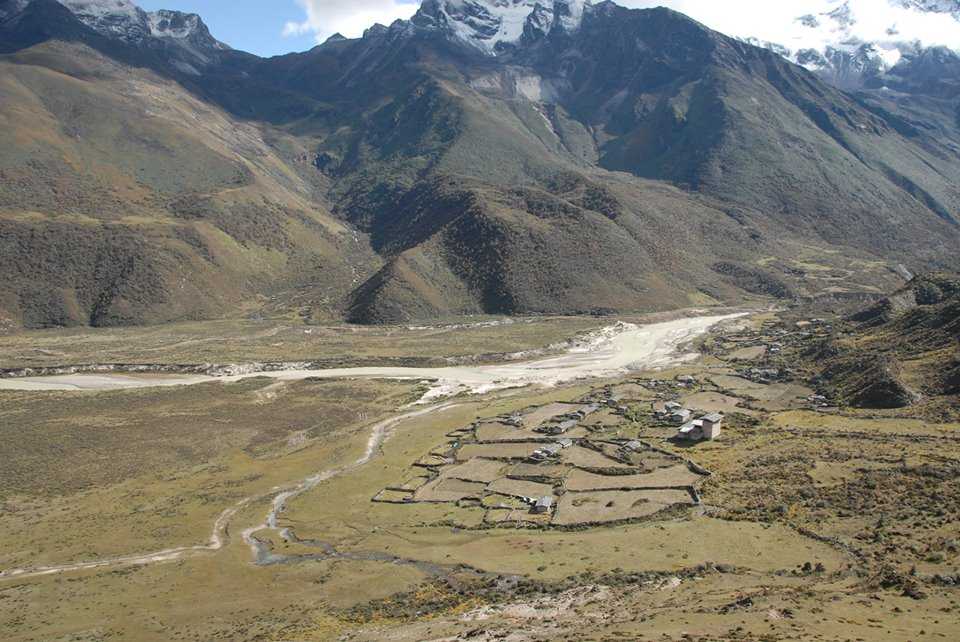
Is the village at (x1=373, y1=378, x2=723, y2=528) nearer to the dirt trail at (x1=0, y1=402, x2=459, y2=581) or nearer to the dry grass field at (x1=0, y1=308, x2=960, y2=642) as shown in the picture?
the dry grass field at (x1=0, y1=308, x2=960, y2=642)

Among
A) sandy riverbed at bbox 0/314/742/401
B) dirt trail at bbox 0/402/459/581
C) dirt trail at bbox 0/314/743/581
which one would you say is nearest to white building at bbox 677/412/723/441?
dirt trail at bbox 0/402/459/581

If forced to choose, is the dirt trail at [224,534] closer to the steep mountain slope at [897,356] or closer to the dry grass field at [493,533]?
the dry grass field at [493,533]

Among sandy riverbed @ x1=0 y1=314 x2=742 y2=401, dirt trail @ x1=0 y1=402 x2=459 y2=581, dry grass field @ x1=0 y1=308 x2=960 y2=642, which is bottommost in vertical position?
dirt trail @ x1=0 y1=402 x2=459 y2=581

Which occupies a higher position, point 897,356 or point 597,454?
point 897,356

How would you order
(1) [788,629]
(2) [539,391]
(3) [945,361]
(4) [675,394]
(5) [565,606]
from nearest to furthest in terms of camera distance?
(1) [788,629] < (5) [565,606] < (3) [945,361] < (4) [675,394] < (2) [539,391]

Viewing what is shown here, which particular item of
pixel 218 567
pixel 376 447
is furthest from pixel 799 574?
pixel 376 447

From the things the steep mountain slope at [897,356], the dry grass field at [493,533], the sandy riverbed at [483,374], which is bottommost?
the dry grass field at [493,533]

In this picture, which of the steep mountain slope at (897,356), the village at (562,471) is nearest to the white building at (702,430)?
the village at (562,471)

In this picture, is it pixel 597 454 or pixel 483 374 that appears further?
pixel 483 374

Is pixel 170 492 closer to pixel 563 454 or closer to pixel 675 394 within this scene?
pixel 563 454

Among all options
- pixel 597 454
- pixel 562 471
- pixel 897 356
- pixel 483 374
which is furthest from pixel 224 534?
pixel 897 356

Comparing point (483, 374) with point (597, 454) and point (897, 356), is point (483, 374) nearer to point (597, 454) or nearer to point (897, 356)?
point (597, 454)
